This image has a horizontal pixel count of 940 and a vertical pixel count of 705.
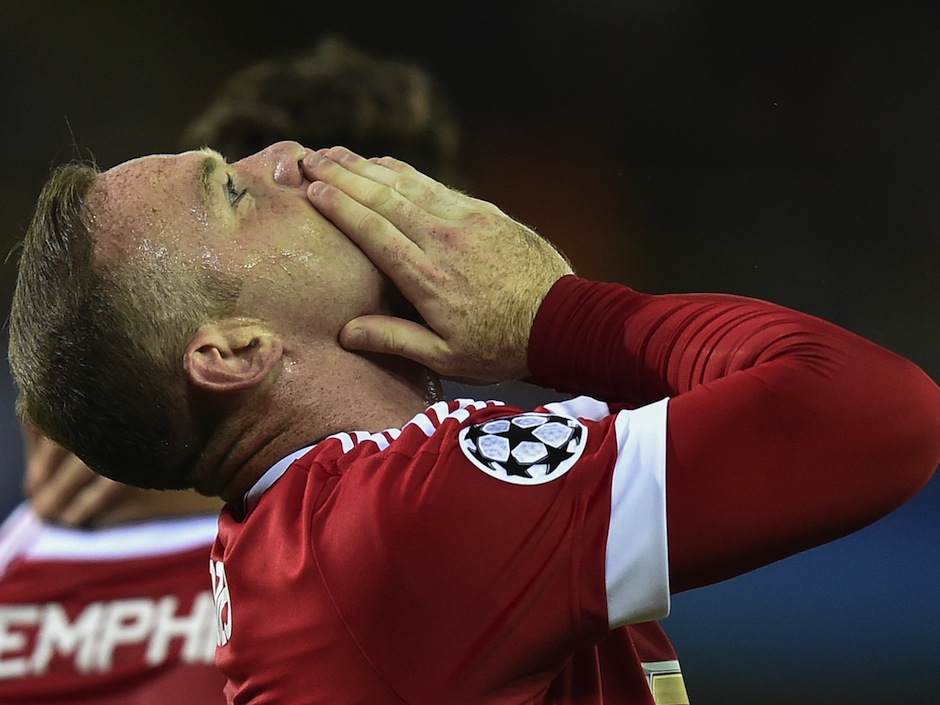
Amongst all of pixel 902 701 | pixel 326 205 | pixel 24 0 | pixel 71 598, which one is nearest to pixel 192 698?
pixel 71 598

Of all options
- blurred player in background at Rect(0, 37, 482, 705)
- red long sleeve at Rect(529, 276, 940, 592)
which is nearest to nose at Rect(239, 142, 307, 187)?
red long sleeve at Rect(529, 276, 940, 592)

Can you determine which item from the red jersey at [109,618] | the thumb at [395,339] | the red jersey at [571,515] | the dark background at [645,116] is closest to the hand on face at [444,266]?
the thumb at [395,339]

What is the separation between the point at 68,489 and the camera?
1.85 m

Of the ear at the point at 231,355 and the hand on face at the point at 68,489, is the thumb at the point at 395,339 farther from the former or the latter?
the hand on face at the point at 68,489

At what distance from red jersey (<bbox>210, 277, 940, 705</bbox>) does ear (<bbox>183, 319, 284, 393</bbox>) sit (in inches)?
7.3

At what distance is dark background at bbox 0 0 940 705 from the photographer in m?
2.86

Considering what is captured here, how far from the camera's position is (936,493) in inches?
96.7

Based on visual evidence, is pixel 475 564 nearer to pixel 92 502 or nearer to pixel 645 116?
pixel 92 502

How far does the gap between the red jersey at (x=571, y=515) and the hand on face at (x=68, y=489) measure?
981mm

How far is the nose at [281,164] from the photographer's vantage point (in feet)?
3.80

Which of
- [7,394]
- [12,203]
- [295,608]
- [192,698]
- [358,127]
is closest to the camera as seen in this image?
[295,608]

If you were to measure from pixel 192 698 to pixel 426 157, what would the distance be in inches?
45.5

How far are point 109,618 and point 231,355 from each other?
3.08ft

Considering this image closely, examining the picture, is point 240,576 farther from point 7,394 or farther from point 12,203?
point 12,203
